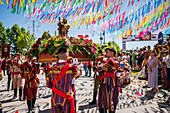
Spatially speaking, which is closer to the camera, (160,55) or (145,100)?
(145,100)

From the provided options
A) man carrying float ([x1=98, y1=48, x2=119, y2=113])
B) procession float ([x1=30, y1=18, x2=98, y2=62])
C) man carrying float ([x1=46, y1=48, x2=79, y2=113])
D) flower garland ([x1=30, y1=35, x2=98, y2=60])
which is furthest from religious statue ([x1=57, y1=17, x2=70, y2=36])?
man carrying float ([x1=46, y1=48, x2=79, y2=113])

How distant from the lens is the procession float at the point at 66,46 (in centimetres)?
387

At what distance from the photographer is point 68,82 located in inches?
121

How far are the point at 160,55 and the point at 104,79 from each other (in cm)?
812

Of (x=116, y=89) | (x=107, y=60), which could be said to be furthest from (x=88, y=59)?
(x=116, y=89)

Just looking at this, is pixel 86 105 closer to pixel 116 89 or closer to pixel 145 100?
pixel 116 89

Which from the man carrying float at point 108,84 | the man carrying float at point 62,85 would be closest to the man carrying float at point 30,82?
the man carrying float at point 62,85

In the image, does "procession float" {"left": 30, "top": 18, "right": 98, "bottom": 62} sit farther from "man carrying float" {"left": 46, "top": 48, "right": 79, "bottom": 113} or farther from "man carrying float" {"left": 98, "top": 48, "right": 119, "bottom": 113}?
"man carrying float" {"left": 46, "top": 48, "right": 79, "bottom": 113}

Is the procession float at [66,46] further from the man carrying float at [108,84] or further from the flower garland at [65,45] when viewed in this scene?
the man carrying float at [108,84]

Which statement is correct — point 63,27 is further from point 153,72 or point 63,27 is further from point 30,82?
point 153,72

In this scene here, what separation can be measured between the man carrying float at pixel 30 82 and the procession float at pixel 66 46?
0.67 meters

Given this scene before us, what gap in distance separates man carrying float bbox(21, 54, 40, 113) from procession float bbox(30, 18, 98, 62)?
0.67m

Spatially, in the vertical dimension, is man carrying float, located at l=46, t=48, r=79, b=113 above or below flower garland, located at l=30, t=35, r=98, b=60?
below

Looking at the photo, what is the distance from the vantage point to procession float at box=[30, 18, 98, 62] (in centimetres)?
387
